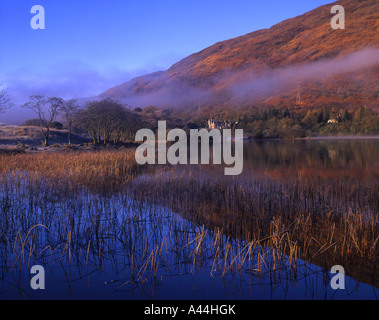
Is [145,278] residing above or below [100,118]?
below

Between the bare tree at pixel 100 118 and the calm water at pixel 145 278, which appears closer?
the calm water at pixel 145 278

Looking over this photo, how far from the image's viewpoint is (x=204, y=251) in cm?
612

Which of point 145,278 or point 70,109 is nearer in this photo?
point 145,278

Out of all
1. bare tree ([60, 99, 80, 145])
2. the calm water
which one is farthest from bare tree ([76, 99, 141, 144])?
the calm water

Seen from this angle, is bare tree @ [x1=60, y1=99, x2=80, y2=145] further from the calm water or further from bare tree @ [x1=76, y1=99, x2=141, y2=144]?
the calm water

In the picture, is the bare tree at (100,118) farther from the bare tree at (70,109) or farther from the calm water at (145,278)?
the calm water at (145,278)

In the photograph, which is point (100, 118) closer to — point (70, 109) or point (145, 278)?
point (70, 109)

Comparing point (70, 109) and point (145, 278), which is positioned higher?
point (70, 109)

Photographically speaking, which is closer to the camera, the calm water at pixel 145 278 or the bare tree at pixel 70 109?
the calm water at pixel 145 278

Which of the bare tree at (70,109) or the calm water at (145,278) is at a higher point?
the bare tree at (70,109)

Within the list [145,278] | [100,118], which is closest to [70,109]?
[100,118]

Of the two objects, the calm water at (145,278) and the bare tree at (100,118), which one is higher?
the bare tree at (100,118)

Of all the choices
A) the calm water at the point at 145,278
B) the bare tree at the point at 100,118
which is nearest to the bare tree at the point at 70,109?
the bare tree at the point at 100,118
